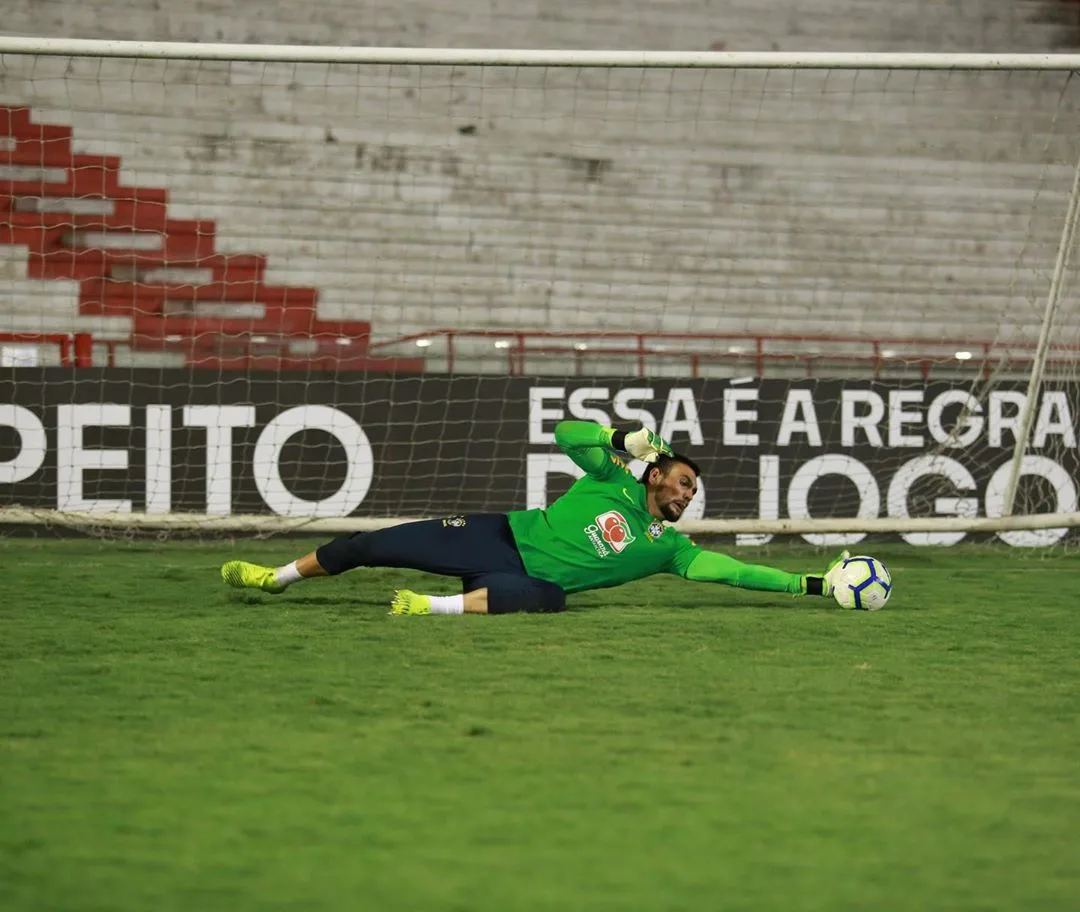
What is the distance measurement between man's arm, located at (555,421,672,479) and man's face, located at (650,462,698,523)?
0.30 ft

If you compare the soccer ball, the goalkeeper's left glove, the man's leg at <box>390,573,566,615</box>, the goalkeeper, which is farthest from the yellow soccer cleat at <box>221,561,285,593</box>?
the soccer ball

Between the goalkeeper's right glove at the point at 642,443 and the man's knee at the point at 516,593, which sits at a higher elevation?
the goalkeeper's right glove at the point at 642,443

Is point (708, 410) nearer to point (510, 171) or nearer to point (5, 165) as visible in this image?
point (510, 171)

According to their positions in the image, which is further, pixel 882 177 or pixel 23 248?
pixel 882 177

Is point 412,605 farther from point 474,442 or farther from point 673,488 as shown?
point 474,442

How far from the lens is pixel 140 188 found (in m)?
11.1

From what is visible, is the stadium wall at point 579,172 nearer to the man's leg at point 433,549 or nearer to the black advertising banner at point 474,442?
the black advertising banner at point 474,442

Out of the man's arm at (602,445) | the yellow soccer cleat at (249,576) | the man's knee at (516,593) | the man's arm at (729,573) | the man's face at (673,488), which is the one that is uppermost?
the man's arm at (602,445)

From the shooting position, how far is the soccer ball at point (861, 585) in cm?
591

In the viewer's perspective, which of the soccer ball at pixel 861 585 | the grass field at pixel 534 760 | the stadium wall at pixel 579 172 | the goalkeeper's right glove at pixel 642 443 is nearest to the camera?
the grass field at pixel 534 760

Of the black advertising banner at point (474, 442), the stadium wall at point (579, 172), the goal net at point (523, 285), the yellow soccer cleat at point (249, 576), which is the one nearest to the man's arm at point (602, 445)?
the yellow soccer cleat at point (249, 576)

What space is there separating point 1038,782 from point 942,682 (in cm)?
122

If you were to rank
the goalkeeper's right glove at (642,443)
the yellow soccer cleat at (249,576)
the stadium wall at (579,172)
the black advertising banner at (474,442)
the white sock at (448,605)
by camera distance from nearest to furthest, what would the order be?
the goalkeeper's right glove at (642,443) < the white sock at (448,605) < the yellow soccer cleat at (249,576) < the black advertising banner at (474,442) < the stadium wall at (579,172)

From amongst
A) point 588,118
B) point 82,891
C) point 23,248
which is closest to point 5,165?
point 23,248
